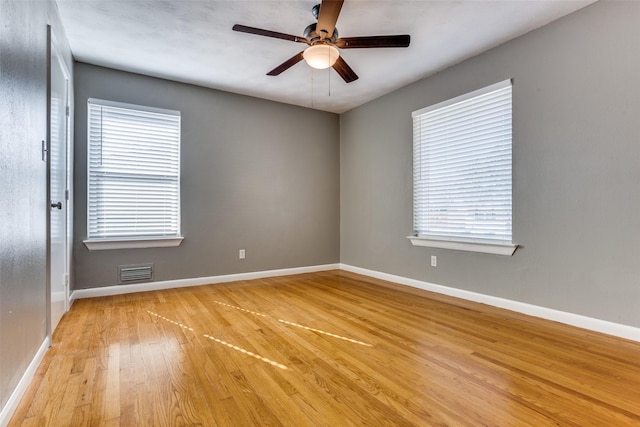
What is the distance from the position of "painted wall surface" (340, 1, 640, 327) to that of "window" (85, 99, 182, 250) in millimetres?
3280

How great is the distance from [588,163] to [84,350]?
3936 millimetres

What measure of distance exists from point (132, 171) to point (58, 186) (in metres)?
1.14

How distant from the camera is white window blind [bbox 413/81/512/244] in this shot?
3068 millimetres

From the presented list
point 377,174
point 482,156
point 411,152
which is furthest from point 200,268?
point 482,156

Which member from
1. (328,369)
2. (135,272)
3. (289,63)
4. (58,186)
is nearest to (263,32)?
(289,63)

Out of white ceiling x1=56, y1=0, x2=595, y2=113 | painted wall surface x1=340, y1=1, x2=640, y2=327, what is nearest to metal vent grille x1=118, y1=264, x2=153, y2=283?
white ceiling x1=56, y1=0, x2=595, y2=113

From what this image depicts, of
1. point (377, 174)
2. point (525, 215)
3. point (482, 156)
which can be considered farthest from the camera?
point (377, 174)

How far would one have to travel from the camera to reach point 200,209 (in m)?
4.09

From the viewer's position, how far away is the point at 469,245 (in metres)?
3.29

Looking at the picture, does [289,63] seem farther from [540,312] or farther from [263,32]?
[540,312]

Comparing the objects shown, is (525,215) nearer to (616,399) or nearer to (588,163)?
(588,163)

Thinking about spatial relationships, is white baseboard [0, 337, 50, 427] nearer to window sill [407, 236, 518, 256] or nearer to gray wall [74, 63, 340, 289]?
gray wall [74, 63, 340, 289]

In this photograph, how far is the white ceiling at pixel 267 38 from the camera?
2494mm

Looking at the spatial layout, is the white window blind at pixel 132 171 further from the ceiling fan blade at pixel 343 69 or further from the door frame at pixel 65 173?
the ceiling fan blade at pixel 343 69
